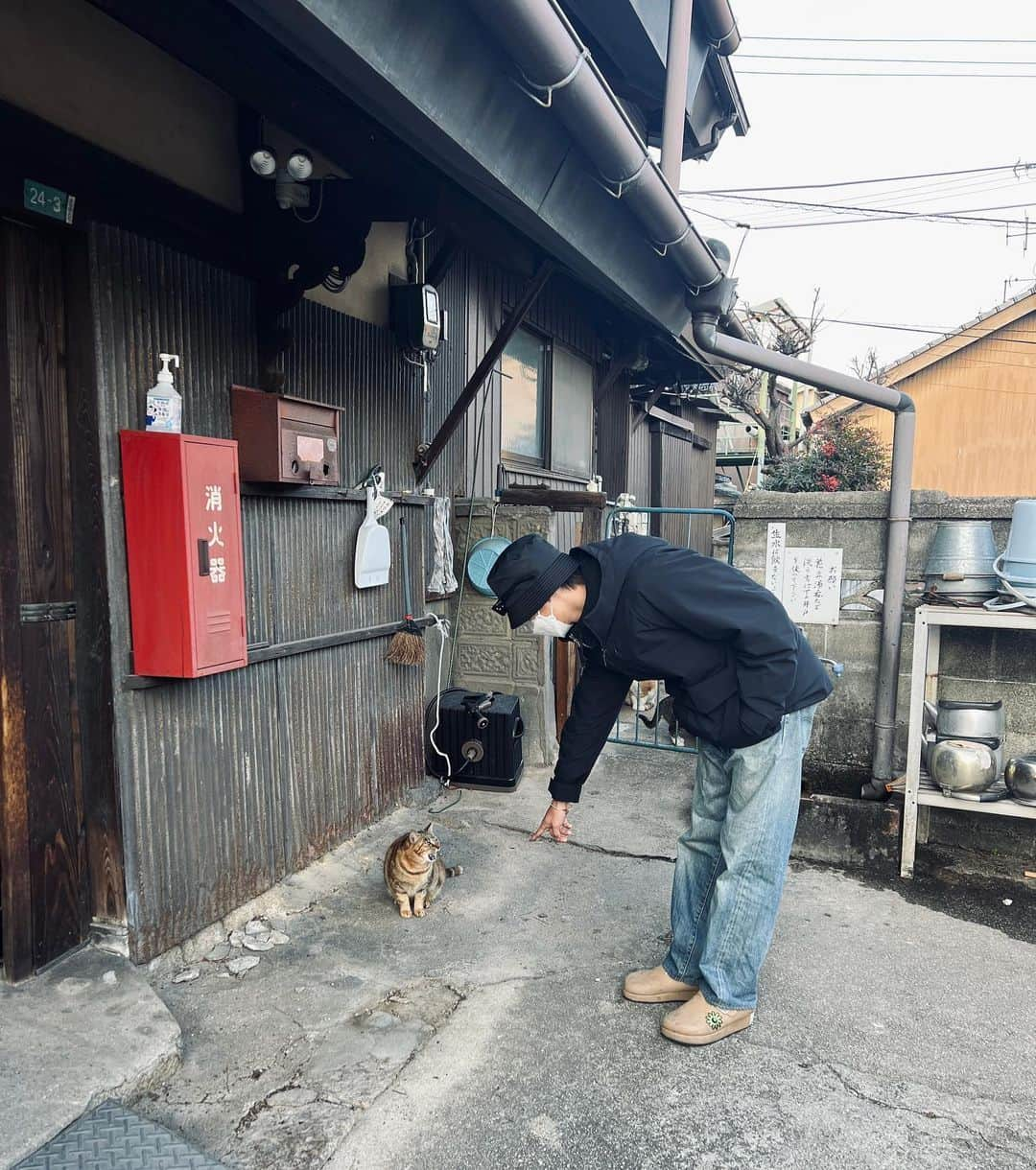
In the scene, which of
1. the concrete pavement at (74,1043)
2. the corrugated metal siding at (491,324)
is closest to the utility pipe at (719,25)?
the corrugated metal siding at (491,324)

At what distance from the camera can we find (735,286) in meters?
5.11

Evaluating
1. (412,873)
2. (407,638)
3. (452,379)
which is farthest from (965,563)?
(452,379)

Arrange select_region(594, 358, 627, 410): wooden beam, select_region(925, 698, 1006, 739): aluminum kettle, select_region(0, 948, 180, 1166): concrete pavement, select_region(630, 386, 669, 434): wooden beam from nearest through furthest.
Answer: select_region(0, 948, 180, 1166): concrete pavement
select_region(925, 698, 1006, 739): aluminum kettle
select_region(594, 358, 627, 410): wooden beam
select_region(630, 386, 669, 434): wooden beam

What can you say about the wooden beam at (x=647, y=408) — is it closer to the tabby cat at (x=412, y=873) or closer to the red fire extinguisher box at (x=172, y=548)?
the tabby cat at (x=412, y=873)

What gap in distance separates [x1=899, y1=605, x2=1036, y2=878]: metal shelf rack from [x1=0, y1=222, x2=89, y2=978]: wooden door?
13.1ft

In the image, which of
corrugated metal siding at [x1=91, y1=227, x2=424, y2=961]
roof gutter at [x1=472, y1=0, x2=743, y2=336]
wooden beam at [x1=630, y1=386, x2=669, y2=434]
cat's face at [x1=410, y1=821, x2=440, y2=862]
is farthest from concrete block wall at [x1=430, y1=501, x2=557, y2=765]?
wooden beam at [x1=630, y1=386, x2=669, y2=434]

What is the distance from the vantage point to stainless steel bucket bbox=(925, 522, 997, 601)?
13.9 ft

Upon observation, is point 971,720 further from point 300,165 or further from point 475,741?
point 300,165

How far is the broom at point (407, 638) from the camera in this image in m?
4.84

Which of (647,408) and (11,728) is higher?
(647,408)

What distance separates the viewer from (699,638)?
106 inches

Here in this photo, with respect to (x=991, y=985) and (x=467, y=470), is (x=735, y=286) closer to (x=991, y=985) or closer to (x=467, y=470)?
(x=467, y=470)

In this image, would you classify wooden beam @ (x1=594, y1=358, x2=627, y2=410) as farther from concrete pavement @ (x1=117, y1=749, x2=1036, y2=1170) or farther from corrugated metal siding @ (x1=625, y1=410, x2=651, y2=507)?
concrete pavement @ (x1=117, y1=749, x2=1036, y2=1170)

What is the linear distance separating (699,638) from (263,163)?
266cm
